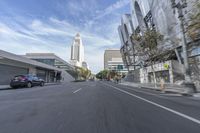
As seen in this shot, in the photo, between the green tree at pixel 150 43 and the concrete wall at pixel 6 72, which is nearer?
the concrete wall at pixel 6 72

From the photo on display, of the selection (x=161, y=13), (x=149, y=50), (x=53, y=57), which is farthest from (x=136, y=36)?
(x=53, y=57)

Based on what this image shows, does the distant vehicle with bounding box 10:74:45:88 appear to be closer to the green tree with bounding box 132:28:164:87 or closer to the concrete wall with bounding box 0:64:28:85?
the concrete wall with bounding box 0:64:28:85

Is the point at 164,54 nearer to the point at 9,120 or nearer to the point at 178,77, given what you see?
the point at 178,77

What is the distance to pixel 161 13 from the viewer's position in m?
41.9

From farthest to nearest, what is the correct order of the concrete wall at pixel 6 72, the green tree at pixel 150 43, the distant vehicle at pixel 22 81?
1. the green tree at pixel 150 43
2. the concrete wall at pixel 6 72
3. the distant vehicle at pixel 22 81

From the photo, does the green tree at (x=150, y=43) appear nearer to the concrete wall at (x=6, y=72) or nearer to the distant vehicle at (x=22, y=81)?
the distant vehicle at (x=22, y=81)

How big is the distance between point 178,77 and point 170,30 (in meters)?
9.56

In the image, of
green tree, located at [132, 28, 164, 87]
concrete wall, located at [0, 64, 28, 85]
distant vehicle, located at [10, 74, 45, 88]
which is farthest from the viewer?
green tree, located at [132, 28, 164, 87]

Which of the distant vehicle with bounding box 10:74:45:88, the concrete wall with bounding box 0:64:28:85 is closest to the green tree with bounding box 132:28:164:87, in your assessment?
the distant vehicle with bounding box 10:74:45:88

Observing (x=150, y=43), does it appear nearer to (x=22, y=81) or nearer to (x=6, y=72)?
(x=22, y=81)

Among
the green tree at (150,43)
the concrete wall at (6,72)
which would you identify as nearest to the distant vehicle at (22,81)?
the concrete wall at (6,72)

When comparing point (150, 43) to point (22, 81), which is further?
point (150, 43)

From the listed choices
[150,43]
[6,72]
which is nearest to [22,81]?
[6,72]

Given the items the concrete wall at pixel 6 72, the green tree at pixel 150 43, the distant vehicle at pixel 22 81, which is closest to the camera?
the distant vehicle at pixel 22 81
